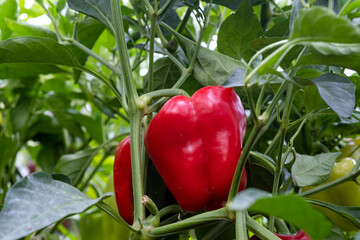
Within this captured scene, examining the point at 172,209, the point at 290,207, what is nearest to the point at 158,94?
the point at 172,209

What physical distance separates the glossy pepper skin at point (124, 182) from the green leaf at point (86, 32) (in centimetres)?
28

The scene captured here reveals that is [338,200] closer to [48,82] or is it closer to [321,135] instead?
[321,135]

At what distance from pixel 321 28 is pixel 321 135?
1.65ft

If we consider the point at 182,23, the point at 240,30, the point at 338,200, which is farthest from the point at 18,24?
the point at 338,200

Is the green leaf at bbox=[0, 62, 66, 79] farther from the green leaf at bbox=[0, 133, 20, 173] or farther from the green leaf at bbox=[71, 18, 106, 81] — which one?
the green leaf at bbox=[0, 133, 20, 173]

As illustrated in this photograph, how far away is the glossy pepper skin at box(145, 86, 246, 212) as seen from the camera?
460 millimetres

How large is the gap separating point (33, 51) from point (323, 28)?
38cm

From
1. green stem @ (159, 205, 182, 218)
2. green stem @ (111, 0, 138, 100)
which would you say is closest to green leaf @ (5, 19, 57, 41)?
green stem @ (111, 0, 138, 100)

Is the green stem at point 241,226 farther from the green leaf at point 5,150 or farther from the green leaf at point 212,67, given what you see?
the green leaf at point 5,150

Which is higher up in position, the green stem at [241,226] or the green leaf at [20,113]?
the green stem at [241,226]

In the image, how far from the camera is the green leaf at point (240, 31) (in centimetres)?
53

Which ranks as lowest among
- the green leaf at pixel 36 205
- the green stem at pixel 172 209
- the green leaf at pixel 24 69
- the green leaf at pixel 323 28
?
the green stem at pixel 172 209

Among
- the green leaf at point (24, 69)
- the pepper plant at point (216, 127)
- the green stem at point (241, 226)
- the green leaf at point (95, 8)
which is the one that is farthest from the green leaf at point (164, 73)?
the green stem at point (241, 226)

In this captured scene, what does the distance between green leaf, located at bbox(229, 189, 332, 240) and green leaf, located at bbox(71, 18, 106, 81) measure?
1.78ft
